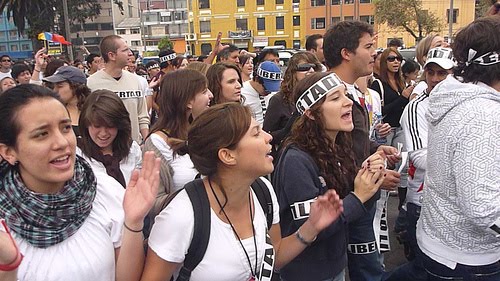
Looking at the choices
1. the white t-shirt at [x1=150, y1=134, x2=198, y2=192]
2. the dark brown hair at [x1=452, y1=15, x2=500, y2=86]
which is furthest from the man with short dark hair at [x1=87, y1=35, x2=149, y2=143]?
the dark brown hair at [x1=452, y1=15, x2=500, y2=86]

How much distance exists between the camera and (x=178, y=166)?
300 centimetres

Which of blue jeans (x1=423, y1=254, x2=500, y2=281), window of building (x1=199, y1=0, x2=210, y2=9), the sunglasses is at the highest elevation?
window of building (x1=199, y1=0, x2=210, y2=9)

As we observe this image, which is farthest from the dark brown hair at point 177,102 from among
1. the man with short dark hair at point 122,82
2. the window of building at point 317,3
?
the window of building at point 317,3

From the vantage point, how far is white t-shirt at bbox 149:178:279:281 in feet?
6.19

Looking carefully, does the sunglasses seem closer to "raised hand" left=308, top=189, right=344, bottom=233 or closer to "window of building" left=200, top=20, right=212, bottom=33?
"raised hand" left=308, top=189, right=344, bottom=233

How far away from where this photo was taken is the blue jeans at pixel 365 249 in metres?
3.18

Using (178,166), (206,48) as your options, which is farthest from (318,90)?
(206,48)

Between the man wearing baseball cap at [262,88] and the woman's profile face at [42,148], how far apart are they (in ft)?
12.4

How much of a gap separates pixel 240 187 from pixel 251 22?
2326 inches

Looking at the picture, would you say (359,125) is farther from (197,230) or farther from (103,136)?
(103,136)

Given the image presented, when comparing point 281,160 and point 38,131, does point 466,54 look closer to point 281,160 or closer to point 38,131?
point 281,160

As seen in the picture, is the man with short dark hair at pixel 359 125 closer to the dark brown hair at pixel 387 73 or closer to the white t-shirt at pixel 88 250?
the white t-shirt at pixel 88 250

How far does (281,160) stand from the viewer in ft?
8.79

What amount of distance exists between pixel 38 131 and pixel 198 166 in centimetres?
72
